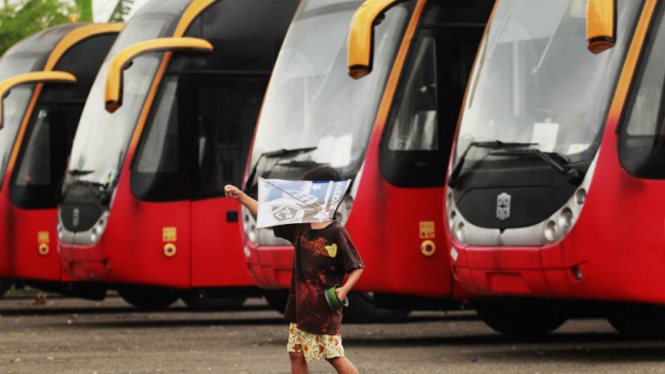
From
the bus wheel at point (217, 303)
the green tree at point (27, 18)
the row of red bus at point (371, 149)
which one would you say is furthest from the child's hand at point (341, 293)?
the green tree at point (27, 18)

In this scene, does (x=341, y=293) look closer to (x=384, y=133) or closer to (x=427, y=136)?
(x=384, y=133)

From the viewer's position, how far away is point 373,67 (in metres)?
13.1

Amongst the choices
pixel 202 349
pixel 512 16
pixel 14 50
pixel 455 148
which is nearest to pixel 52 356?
pixel 202 349

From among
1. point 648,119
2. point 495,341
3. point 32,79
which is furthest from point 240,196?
point 32,79

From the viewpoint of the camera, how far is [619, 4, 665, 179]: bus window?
10.6 metres

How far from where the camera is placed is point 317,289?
805cm

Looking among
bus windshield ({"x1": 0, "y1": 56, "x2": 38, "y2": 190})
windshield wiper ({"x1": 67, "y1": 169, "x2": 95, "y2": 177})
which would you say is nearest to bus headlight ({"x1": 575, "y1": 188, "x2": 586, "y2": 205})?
windshield wiper ({"x1": 67, "y1": 169, "x2": 95, "y2": 177})

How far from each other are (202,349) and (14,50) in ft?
27.2

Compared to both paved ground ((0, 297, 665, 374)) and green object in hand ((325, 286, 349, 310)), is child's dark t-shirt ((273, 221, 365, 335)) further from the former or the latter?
paved ground ((0, 297, 665, 374))

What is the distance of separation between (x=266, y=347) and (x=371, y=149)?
82.5 inches

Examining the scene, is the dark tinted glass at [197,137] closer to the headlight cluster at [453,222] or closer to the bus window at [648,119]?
the headlight cluster at [453,222]

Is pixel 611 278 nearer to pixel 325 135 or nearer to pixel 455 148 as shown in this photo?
pixel 455 148

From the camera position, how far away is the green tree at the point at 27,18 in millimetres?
31969

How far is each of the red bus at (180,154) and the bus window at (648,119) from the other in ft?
20.4
